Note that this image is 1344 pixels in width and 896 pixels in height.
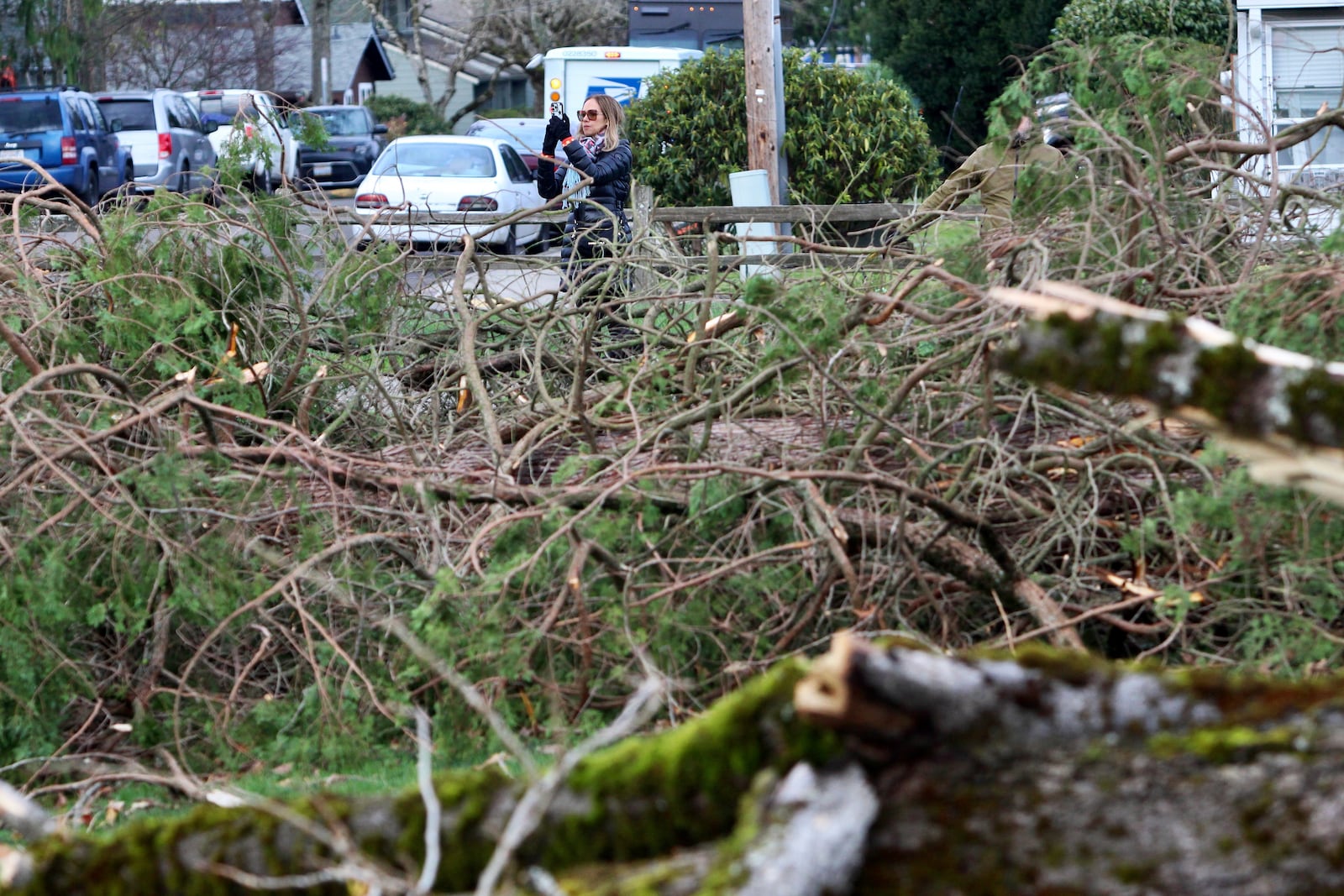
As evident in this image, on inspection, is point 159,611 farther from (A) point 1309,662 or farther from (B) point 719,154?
(B) point 719,154

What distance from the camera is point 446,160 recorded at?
71.2 ft

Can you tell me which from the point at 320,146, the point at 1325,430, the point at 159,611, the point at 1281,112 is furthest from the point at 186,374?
the point at 1281,112

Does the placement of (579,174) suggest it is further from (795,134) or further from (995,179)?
(795,134)

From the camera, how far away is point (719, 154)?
16141 millimetres

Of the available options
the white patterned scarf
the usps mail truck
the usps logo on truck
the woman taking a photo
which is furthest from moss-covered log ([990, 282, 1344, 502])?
the usps mail truck

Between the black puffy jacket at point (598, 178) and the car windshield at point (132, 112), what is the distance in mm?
20205

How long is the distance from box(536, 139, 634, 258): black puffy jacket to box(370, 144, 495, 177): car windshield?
11.4 meters

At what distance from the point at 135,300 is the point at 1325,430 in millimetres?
5573

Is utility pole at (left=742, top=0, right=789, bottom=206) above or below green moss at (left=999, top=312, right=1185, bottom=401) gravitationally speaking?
above

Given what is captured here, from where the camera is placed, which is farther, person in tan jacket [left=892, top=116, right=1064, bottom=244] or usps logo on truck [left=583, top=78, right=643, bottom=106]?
usps logo on truck [left=583, top=78, right=643, bottom=106]

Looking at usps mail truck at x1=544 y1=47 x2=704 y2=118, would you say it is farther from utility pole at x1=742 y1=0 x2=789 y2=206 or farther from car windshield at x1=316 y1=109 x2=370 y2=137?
utility pole at x1=742 y1=0 x2=789 y2=206

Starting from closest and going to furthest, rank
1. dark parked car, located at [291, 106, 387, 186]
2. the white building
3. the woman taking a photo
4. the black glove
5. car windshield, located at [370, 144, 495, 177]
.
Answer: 1. the woman taking a photo
2. the black glove
3. the white building
4. car windshield, located at [370, 144, 495, 177]
5. dark parked car, located at [291, 106, 387, 186]

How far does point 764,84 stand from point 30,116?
14.4 metres

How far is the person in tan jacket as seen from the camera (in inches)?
261
